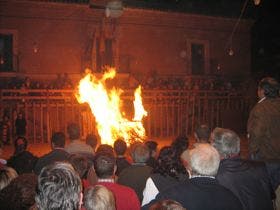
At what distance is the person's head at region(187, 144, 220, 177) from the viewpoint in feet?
12.3

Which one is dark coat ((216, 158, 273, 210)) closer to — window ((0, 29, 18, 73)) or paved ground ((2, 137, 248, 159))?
paved ground ((2, 137, 248, 159))

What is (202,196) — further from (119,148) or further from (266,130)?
(119,148)

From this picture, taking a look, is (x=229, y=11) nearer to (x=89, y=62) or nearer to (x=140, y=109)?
(x=89, y=62)

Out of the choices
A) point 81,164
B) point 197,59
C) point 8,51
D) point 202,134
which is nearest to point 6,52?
point 8,51

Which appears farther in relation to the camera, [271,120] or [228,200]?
[271,120]

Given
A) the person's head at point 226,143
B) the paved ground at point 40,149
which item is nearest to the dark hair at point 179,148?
the person's head at point 226,143

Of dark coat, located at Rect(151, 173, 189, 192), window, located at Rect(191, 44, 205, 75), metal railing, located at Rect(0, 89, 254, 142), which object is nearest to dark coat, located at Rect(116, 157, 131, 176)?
dark coat, located at Rect(151, 173, 189, 192)

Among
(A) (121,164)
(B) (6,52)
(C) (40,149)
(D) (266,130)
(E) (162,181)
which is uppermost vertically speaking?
(B) (6,52)

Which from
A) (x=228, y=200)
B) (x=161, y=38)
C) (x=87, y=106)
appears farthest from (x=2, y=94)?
(x=228, y=200)

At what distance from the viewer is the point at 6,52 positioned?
1748 centimetres

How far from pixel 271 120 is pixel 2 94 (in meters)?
11.9

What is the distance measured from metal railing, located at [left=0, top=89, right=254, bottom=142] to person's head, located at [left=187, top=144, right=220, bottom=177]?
A: 12076mm

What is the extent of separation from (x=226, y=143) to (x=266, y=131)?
62.2 inches

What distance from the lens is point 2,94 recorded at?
598 inches
